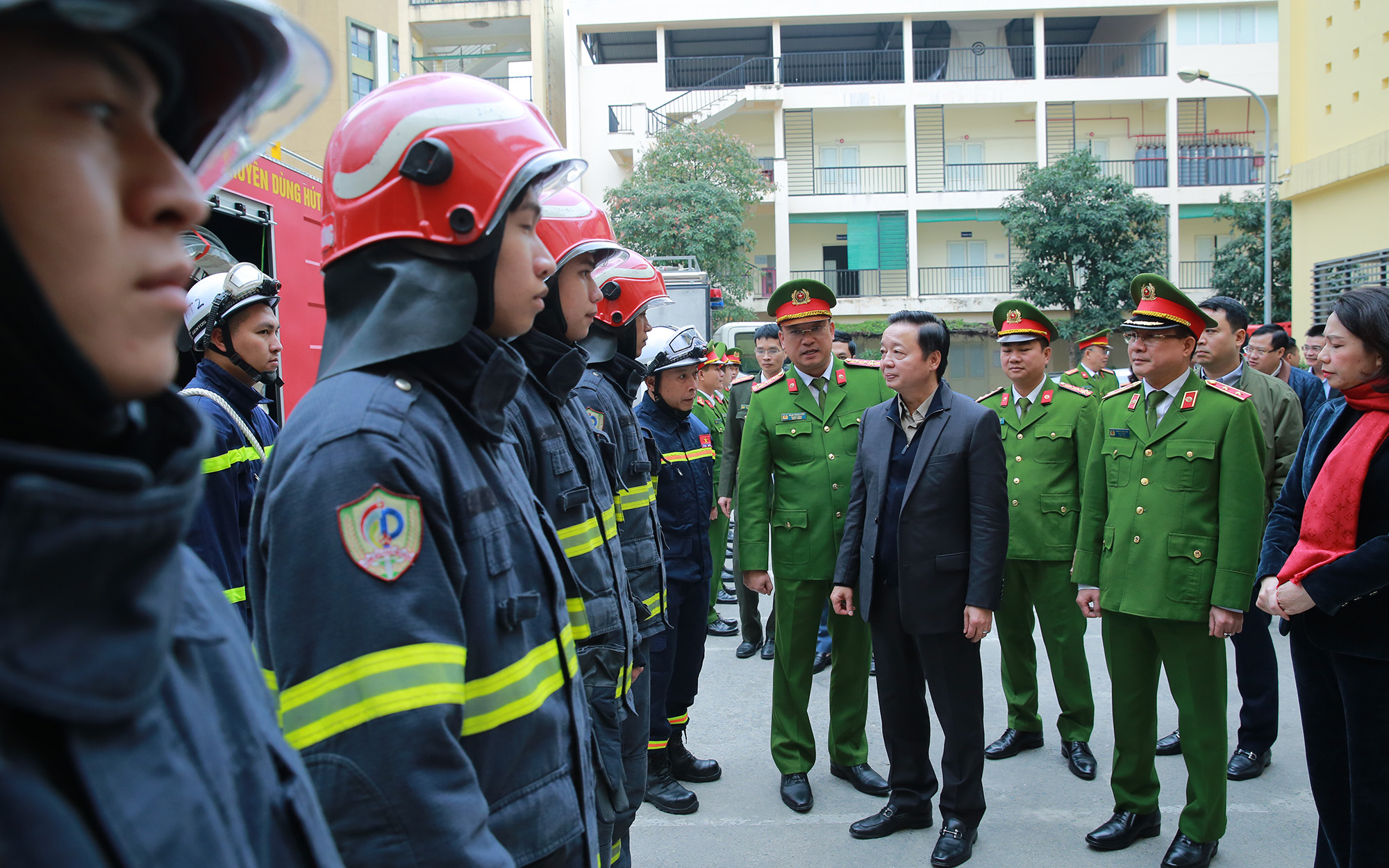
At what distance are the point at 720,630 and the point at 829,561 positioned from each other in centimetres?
354

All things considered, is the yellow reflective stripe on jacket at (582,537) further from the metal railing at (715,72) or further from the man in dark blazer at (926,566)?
the metal railing at (715,72)

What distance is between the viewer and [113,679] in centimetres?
77

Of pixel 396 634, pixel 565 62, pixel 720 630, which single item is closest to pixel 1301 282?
pixel 720 630

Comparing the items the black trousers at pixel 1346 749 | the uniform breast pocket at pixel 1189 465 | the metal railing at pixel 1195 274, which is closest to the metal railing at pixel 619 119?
the metal railing at pixel 1195 274

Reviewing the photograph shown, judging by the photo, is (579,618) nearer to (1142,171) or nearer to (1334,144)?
(1334,144)

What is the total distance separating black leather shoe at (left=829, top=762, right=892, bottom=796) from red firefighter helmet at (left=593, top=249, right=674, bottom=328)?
8.47 ft

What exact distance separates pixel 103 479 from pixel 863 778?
4713mm

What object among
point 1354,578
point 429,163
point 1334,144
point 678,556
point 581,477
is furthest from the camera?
point 1334,144

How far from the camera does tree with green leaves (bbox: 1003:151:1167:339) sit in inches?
1005

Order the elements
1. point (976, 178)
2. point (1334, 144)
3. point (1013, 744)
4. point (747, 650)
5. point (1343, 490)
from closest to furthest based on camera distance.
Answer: point (1343, 490) → point (1013, 744) → point (747, 650) → point (1334, 144) → point (976, 178)

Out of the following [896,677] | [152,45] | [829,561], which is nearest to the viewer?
[152,45]

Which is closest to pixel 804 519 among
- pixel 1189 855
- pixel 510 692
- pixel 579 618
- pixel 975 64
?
pixel 1189 855

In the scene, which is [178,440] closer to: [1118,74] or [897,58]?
[897,58]

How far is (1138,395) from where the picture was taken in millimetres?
4496
